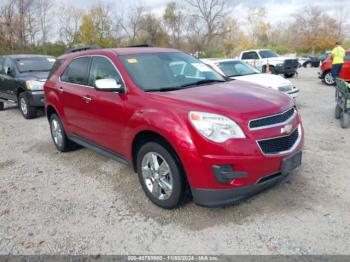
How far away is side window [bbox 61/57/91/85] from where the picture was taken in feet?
15.4

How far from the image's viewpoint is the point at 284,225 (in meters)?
3.17

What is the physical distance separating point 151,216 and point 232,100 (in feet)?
5.08

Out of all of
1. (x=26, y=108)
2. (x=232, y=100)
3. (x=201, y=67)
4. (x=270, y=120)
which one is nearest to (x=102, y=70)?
(x=201, y=67)

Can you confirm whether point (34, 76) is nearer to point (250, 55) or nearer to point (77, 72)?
point (77, 72)

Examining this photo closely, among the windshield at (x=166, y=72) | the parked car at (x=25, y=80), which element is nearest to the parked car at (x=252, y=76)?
the windshield at (x=166, y=72)

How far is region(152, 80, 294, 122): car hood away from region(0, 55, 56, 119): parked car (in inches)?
248

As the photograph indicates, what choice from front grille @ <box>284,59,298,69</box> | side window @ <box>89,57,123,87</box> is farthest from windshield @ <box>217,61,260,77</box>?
front grille @ <box>284,59,298,69</box>

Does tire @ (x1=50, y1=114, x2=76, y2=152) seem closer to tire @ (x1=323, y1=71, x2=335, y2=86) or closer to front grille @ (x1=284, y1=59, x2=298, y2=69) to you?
tire @ (x1=323, y1=71, x2=335, y2=86)

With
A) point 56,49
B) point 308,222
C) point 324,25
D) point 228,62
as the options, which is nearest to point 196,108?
point 308,222

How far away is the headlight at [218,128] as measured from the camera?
2977 millimetres

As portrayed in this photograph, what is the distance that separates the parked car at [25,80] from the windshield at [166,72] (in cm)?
550

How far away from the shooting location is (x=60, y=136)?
576 cm

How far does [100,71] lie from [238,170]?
2.44 metres

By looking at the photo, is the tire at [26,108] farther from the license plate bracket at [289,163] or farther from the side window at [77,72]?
the license plate bracket at [289,163]
